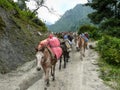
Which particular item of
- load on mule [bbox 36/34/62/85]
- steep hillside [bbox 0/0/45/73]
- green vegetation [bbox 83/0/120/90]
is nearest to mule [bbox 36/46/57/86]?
load on mule [bbox 36/34/62/85]

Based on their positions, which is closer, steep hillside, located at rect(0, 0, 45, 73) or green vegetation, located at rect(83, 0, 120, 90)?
steep hillside, located at rect(0, 0, 45, 73)

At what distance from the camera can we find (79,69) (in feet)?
66.2

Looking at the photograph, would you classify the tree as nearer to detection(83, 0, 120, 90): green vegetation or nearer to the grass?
detection(83, 0, 120, 90): green vegetation

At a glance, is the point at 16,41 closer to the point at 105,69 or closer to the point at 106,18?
the point at 105,69

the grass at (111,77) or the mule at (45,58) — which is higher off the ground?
the mule at (45,58)

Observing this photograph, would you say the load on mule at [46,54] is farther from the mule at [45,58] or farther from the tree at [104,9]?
the tree at [104,9]

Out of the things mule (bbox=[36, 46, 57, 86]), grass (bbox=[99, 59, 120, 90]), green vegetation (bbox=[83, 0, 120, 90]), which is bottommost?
grass (bbox=[99, 59, 120, 90])

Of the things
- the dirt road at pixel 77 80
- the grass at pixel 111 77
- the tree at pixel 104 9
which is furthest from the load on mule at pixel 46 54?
the tree at pixel 104 9

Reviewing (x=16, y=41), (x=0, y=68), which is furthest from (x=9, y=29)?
(x=0, y=68)

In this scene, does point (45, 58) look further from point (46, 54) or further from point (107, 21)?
point (107, 21)

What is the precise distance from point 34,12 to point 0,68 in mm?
39390

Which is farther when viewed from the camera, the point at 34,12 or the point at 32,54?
the point at 34,12

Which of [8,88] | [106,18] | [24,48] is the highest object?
[106,18]

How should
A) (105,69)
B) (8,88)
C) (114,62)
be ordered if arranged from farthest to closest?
(114,62) → (105,69) → (8,88)
